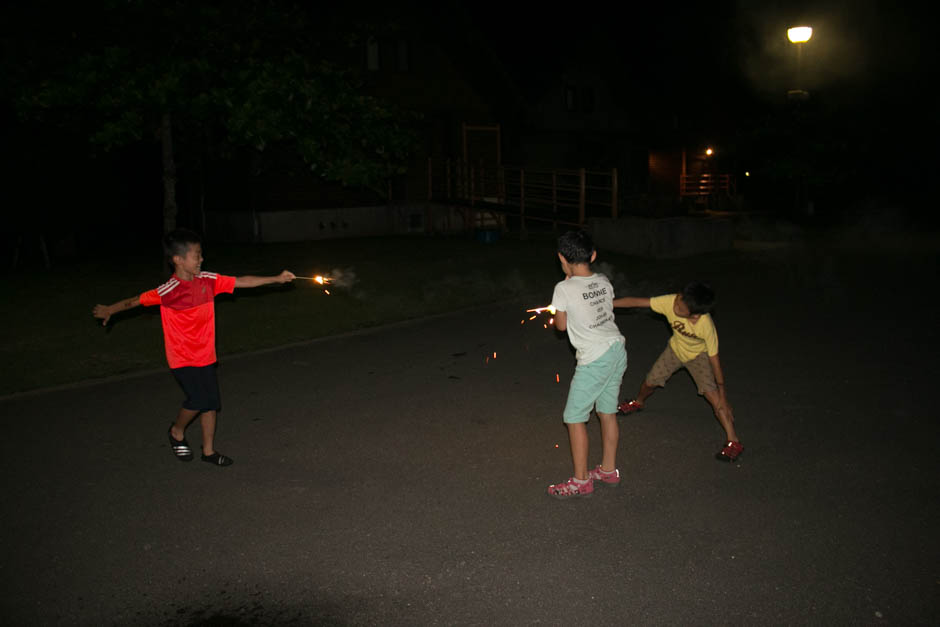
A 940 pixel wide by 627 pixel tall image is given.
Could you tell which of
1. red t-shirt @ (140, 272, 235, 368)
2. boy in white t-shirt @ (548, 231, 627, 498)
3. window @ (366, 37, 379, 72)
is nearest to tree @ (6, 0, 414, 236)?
red t-shirt @ (140, 272, 235, 368)

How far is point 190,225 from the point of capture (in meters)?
24.4

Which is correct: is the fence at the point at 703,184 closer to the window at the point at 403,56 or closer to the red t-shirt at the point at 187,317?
the window at the point at 403,56

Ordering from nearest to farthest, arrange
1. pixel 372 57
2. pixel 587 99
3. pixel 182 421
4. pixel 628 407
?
1. pixel 182 421
2. pixel 628 407
3. pixel 372 57
4. pixel 587 99

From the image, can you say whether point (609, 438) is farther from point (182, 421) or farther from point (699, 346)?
point (182, 421)

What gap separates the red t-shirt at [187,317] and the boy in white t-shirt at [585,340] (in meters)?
2.44

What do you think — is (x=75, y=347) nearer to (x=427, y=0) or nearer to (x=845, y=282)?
(x=845, y=282)

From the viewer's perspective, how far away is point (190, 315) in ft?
17.7

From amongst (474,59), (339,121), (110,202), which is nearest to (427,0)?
(474,59)

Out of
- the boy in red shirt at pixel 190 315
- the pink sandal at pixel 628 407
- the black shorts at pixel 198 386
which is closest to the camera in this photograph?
the boy in red shirt at pixel 190 315

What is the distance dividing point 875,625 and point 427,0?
81.2 feet

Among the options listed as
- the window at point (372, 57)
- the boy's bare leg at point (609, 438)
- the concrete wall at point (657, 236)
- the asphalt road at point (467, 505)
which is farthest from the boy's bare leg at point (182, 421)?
the window at point (372, 57)

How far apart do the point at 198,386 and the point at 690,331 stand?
3.56 metres

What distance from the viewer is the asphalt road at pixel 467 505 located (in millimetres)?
3850

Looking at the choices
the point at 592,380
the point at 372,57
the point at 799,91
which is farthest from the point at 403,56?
the point at 592,380
